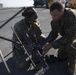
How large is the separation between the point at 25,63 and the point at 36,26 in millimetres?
781

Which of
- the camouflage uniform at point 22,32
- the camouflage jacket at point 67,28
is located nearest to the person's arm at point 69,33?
the camouflage jacket at point 67,28

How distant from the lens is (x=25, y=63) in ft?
17.7

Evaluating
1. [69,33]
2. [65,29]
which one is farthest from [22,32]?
[69,33]

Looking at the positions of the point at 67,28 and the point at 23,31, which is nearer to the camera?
the point at 67,28

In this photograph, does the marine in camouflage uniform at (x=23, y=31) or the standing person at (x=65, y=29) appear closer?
the standing person at (x=65, y=29)

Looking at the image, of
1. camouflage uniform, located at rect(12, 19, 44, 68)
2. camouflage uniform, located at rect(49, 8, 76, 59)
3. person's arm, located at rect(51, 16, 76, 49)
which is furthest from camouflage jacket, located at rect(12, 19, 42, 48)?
person's arm, located at rect(51, 16, 76, 49)

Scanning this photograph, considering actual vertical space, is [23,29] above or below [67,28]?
below

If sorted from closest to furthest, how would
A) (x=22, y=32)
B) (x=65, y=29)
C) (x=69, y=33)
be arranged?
(x=69, y=33), (x=65, y=29), (x=22, y=32)

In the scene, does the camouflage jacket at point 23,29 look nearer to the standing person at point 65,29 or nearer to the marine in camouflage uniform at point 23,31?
the marine in camouflage uniform at point 23,31

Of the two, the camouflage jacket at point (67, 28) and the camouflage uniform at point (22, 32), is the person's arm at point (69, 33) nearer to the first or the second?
the camouflage jacket at point (67, 28)

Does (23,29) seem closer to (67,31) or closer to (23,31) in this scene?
(23,31)

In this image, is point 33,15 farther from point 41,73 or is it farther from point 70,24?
point 41,73

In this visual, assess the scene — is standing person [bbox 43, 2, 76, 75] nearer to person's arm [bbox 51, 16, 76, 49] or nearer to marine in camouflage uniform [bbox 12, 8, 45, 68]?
person's arm [bbox 51, 16, 76, 49]

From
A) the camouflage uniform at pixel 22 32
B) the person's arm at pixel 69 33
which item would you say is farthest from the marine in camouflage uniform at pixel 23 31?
the person's arm at pixel 69 33
